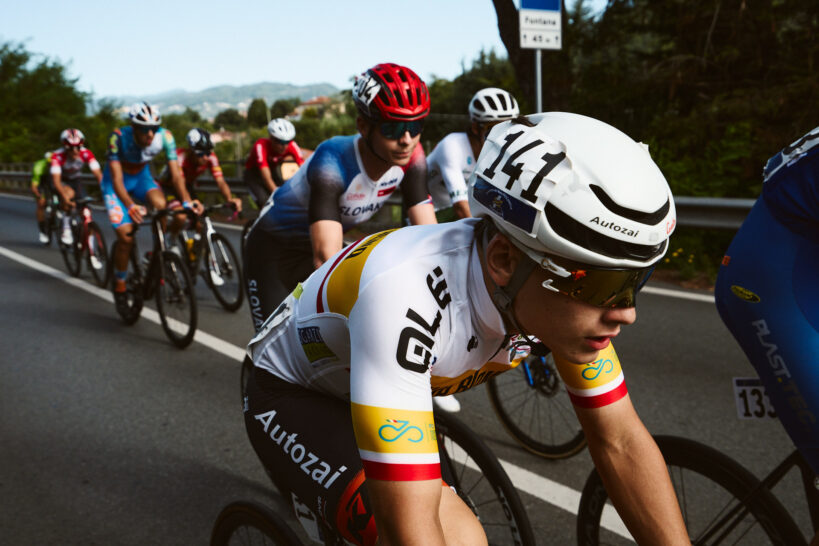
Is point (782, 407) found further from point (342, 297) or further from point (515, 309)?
point (342, 297)

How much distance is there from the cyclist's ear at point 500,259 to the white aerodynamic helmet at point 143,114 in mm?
6691

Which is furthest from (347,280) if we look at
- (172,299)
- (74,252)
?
(74,252)

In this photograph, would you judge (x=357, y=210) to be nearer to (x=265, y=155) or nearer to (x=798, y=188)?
(x=798, y=188)

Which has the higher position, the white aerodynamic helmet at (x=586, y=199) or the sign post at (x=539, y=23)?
the sign post at (x=539, y=23)

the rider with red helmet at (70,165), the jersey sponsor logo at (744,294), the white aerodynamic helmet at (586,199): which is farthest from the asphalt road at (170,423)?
the rider with red helmet at (70,165)

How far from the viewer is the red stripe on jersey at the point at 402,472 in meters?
1.40

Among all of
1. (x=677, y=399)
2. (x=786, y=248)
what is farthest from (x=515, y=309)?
(x=677, y=399)

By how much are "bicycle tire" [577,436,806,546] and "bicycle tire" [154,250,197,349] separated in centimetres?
467

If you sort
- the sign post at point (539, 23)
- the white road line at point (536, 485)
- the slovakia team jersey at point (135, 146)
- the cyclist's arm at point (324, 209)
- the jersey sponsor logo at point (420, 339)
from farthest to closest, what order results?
1. the sign post at point (539, 23)
2. the slovakia team jersey at point (135, 146)
3. the cyclist's arm at point (324, 209)
4. the white road line at point (536, 485)
5. the jersey sponsor logo at point (420, 339)

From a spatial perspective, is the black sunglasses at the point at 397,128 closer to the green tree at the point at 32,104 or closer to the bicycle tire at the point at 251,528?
the bicycle tire at the point at 251,528

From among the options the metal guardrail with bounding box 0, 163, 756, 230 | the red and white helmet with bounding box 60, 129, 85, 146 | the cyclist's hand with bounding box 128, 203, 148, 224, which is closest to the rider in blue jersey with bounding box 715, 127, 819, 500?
the metal guardrail with bounding box 0, 163, 756, 230

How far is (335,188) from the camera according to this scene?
3271 millimetres

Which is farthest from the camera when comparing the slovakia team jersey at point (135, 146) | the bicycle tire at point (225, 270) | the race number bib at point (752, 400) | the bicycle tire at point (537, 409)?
the slovakia team jersey at point (135, 146)

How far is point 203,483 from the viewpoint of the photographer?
12.0 feet
